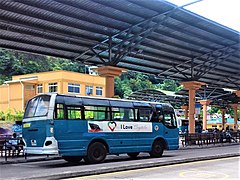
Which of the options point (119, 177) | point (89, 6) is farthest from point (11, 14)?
point (119, 177)

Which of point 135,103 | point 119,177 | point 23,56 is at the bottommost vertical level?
point 119,177

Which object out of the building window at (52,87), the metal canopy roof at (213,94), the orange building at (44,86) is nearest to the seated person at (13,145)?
the metal canopy roof at (213,94)

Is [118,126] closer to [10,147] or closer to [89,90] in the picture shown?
[10,147]

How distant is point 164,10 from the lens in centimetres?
1844

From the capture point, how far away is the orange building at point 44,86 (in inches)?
1981

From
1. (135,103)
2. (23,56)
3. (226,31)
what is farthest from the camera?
(23,56)

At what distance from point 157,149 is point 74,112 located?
201 inches

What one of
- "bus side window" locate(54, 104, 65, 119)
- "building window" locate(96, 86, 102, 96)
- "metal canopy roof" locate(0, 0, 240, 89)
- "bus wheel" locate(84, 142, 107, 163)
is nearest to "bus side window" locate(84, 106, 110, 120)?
"bus wheel" locate(84, 142, 107, 163)

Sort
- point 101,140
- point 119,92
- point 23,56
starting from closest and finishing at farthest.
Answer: point 101,140, point 23,56, point 119,92

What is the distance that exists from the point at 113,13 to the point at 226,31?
7.46 metres

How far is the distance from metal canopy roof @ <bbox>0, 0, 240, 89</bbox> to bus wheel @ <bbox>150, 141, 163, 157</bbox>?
18.8 feet

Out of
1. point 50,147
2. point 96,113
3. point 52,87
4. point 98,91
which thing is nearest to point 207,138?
point 96,113

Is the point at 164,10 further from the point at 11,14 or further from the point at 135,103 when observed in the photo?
the point at 11,14

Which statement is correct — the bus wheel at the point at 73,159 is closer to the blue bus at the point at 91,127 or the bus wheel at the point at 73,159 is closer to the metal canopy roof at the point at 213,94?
the blue bus at the point at 91,127
